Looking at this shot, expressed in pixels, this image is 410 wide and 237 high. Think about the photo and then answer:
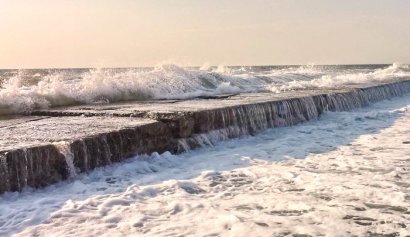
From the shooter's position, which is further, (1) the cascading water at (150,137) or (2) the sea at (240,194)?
(1) the cascading water at (150,137)

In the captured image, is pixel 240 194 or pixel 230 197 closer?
pixel 230 197

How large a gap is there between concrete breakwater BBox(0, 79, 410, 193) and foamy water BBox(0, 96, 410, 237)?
0.48 feet

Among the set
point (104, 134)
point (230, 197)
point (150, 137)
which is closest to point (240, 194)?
point (230, 197)

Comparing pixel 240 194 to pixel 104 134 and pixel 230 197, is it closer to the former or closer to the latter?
pixel 230 197

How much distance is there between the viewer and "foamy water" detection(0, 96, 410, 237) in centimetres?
367

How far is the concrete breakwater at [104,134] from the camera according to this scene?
466cm

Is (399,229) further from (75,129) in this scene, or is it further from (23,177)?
(75,129)

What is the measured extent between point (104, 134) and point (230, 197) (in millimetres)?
1744

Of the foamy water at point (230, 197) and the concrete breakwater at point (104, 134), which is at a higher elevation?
the concrete breakwater at point (104, 134)

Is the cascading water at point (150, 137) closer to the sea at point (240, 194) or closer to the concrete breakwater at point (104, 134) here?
the concrete breakwater at point (104, 134)

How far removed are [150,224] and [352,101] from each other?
10.9m

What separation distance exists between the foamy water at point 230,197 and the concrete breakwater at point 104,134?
0.48 ft

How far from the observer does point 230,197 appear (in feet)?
14.7

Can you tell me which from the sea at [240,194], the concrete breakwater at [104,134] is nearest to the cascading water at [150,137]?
the concrete breakwater at [104,134]
